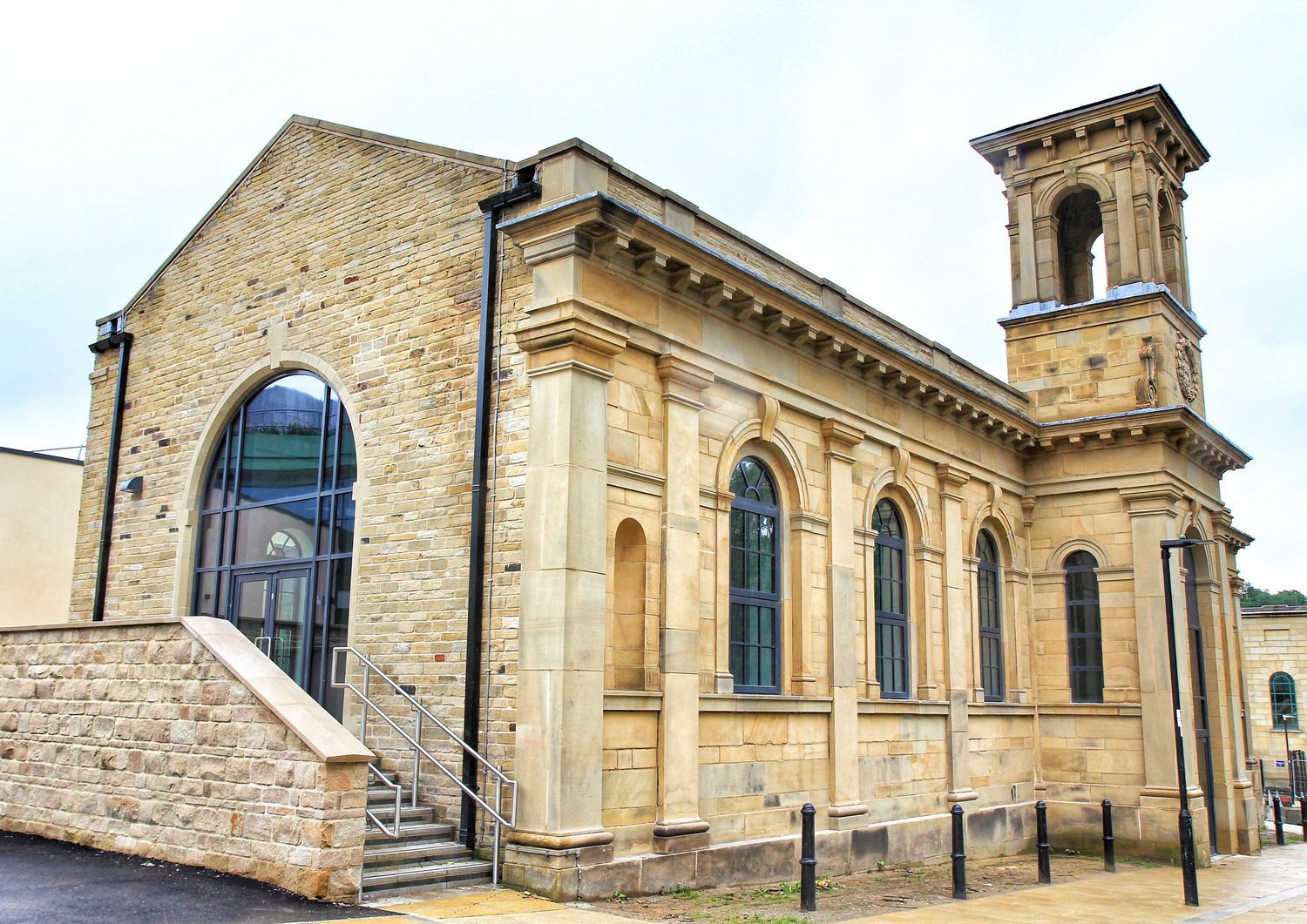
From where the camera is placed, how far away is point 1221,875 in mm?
17531

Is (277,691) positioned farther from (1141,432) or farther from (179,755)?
(1141,432)

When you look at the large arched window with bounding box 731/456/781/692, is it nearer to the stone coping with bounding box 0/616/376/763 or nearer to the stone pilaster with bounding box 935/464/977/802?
the stone pilaster with bounding box 935/464/977/802

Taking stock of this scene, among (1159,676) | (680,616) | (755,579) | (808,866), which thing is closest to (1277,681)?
(1159,676)

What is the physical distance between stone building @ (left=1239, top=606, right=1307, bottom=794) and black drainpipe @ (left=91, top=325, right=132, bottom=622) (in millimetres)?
41723

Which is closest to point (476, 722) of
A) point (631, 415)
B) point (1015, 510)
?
point (631, 415)

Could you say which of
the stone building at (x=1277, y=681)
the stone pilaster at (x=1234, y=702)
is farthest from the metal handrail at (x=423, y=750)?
the stone building at (x=1277, y=681)

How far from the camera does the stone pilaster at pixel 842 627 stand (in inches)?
582

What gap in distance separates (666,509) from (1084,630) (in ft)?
36.3

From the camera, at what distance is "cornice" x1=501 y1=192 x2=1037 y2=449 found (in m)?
11.9

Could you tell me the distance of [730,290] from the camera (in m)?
13.6

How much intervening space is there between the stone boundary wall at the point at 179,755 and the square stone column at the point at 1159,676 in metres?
14.2

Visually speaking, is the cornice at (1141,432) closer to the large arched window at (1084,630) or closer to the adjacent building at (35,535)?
the large arched window at (1084,630)

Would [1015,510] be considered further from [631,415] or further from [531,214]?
[531,214]

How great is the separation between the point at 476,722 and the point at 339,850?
251 centimetres
